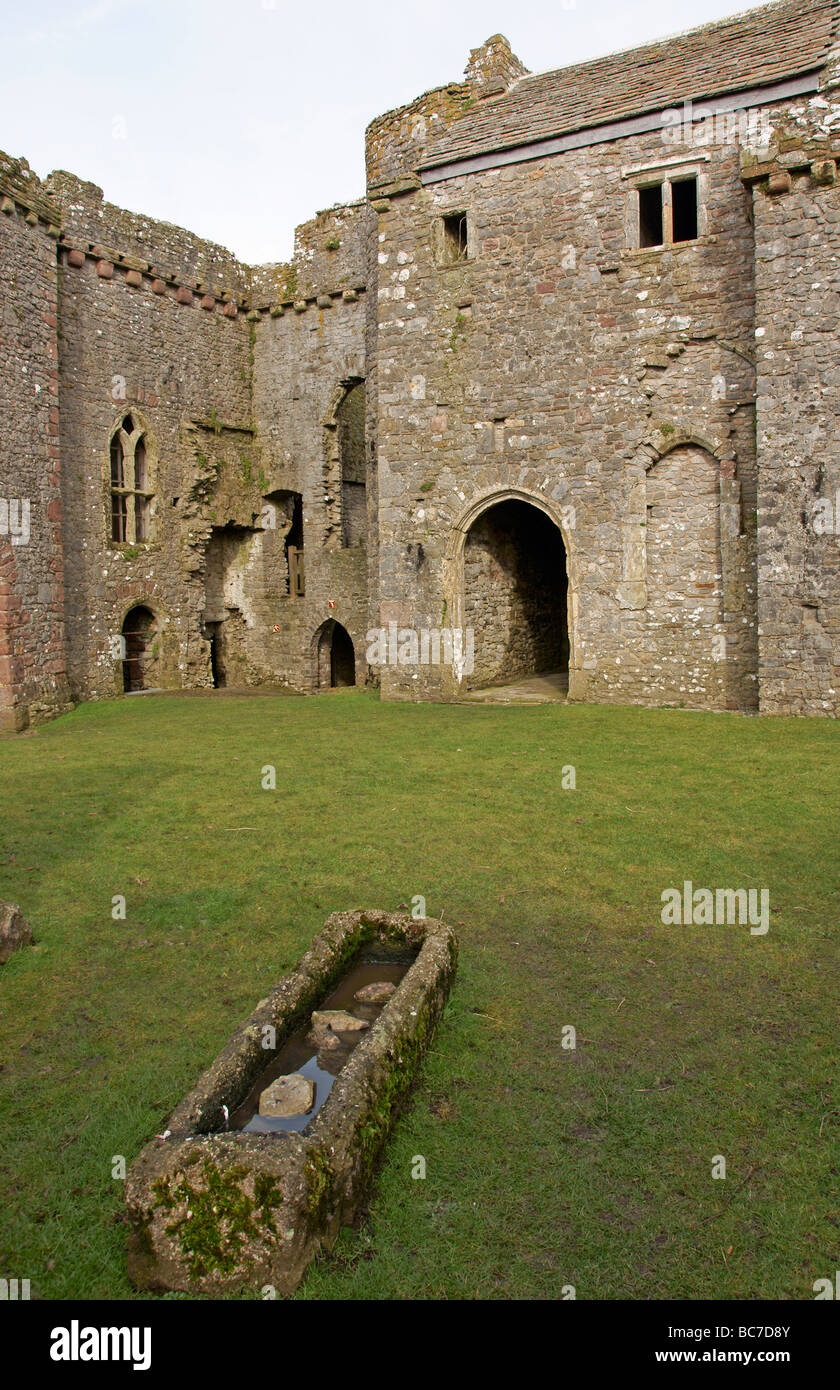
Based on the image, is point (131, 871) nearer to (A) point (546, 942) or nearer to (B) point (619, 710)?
(A) point (546, 942)

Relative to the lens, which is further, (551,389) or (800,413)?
(551,389)

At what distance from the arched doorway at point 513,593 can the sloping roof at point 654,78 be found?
536 cm

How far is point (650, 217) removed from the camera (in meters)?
13.8

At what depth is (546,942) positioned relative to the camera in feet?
16.5

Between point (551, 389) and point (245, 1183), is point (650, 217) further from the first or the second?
point (245, 1183)

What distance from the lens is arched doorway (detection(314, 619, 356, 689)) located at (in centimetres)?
2127

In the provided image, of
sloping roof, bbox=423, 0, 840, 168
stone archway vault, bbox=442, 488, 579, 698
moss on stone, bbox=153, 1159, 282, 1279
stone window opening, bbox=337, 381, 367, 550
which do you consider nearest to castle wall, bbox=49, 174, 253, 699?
stone window opening, bbox=337, 381, 367, 550

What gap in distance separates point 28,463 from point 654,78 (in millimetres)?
10398

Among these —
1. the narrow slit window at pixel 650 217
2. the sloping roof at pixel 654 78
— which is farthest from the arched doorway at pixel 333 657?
the narrow slit window at pixel 650 217

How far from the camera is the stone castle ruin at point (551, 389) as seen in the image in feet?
38.3

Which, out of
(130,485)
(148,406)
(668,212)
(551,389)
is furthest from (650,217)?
(130,485)

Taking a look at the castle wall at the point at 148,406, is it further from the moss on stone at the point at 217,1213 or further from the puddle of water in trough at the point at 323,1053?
the moss on stone at the point at 217,1213

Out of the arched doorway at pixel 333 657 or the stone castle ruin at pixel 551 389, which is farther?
the arched doorway at pixel 333 657
